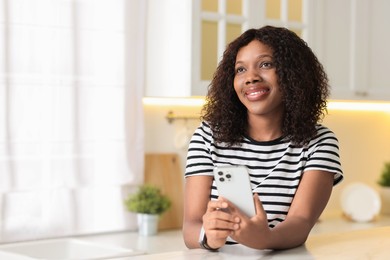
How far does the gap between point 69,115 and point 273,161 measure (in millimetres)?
1226

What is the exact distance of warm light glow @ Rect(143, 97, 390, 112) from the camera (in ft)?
11.0

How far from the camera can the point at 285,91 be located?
198 cm

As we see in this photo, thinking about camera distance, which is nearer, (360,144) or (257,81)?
(257,81)

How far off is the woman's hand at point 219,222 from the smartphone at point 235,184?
0.02 metres

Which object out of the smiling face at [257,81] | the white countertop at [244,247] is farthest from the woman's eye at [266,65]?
the white countertop at [244,247]

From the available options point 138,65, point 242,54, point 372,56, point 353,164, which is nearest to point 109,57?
point 138,65

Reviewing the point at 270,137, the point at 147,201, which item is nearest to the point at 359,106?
the point at 147,201

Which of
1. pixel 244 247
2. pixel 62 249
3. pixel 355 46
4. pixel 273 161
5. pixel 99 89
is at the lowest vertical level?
pixel 62 249

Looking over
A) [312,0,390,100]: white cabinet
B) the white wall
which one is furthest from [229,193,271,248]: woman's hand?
the white wall

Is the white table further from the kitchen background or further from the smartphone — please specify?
the kitchen background

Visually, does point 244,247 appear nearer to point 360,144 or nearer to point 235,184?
point 235,184

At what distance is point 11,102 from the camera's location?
283 cm

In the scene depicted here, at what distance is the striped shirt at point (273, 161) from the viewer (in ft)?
6.35

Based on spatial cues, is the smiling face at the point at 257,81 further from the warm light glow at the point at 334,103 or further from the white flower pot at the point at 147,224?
the warm light glow at the point at 334,103
